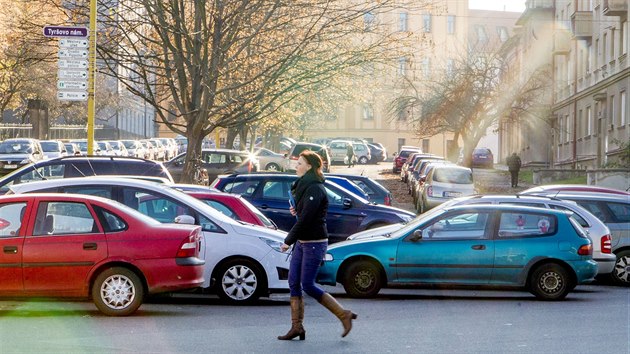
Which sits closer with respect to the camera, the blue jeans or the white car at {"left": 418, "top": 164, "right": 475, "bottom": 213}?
the blue jeans

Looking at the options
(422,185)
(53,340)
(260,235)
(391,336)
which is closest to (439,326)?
(391,336)

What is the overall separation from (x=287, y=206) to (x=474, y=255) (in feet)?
20.7

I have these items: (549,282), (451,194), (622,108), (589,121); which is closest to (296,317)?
(549,282)

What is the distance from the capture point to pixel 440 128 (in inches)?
2414

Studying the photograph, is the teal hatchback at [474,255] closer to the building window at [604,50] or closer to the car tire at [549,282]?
the car tire at [549,282]

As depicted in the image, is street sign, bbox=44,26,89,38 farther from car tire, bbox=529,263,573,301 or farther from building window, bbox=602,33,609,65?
building window, bbox=602,33,609,65

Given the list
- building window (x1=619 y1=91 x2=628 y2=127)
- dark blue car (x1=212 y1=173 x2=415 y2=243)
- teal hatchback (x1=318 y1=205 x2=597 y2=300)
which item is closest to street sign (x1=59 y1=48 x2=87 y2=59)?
dark blue car (x1=212 y1=173 x2=415 y2=243)

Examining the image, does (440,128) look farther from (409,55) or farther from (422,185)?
(409,55)

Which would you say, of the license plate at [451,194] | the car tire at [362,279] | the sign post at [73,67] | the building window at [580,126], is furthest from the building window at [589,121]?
the car tire at [362,279]

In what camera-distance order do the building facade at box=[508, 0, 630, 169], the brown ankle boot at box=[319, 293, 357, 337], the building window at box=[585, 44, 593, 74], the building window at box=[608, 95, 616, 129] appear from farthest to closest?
the building window at box=[585, 44, 593, 74] → the building window at box=[608, 95, 616, 129] → the building facade at box=[508, 0, 630, 169] → the brown ankle boot at box=[319, 293, 357, 337]

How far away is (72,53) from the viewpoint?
21281 mm

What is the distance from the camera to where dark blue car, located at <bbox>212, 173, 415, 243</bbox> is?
21.3 m

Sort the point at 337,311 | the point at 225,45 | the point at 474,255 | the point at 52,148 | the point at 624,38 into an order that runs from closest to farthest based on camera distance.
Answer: the point at 337,311
the point at 474,255
the point at 225,45
the point at 624,38
the point at 52,148

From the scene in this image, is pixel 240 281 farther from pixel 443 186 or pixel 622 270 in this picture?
pixel 443 186
